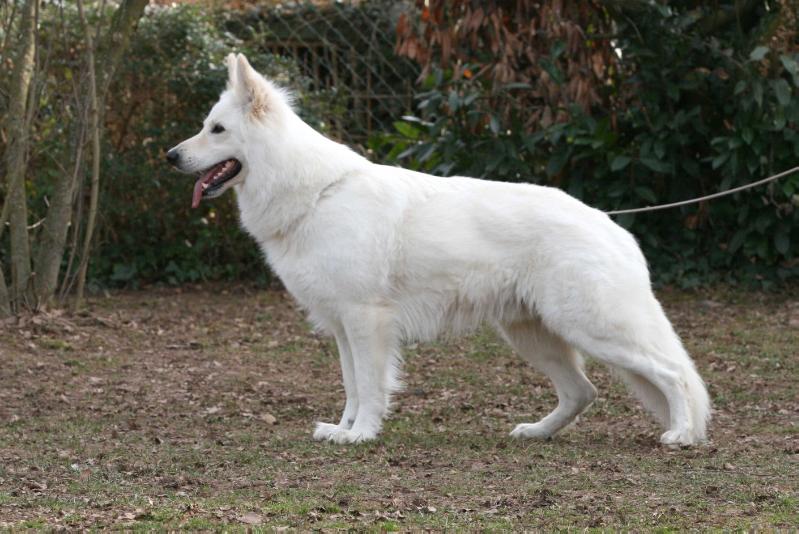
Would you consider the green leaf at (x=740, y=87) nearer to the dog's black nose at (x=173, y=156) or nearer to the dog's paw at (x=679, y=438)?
the dog's paw at (x=679, y=438)

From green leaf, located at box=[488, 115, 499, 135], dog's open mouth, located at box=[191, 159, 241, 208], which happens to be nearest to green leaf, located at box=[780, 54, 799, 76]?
green leaf, located at box=[488, 115, 499, 135]

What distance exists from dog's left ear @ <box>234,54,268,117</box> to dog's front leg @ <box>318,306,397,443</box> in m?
1.15

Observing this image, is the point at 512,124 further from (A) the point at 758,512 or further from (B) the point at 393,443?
(A) the point at 758,512

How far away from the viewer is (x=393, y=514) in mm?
4520

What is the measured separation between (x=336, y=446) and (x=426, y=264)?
99cm

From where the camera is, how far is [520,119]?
1074 centimetres

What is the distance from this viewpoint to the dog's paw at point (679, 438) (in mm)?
5738

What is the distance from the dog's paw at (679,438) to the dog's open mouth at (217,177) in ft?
8.25

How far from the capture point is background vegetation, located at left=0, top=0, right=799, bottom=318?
32.9 ft

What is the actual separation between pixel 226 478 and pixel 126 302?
226 inches

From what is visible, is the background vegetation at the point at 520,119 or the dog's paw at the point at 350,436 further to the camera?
the background vegetation at the point at 520,119

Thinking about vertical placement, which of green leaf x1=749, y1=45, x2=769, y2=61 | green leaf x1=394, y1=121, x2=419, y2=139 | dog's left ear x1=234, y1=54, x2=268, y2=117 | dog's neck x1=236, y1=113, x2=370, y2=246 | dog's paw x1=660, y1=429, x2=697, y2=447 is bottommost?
dog's paw x1=660, y1=429, x2=697, y2=447

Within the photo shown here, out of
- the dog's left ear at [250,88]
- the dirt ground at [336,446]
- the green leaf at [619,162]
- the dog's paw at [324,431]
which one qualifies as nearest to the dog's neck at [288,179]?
the dog's left ear at [250,88]

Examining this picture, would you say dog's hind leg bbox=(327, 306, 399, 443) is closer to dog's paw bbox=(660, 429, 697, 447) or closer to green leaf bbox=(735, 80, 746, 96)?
dog's paw bbox=(660, 429, 697, 447)
